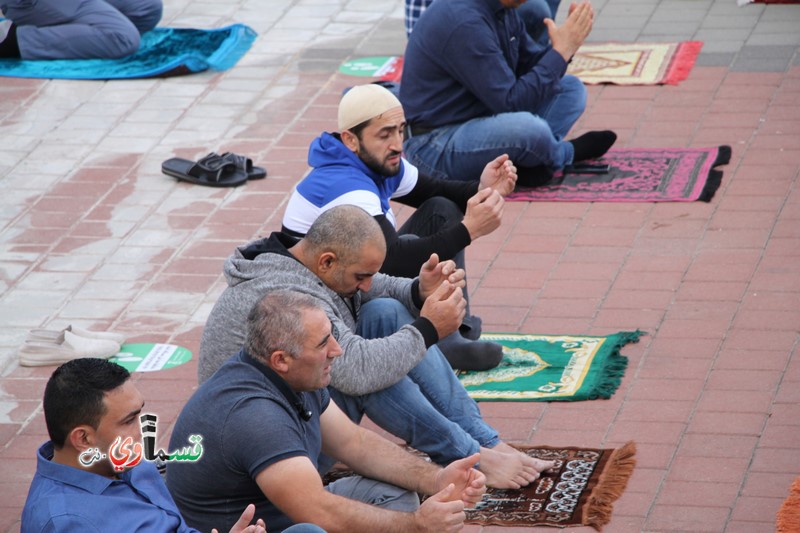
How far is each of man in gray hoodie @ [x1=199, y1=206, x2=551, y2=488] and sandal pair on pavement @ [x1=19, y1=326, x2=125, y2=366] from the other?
1.41 metres

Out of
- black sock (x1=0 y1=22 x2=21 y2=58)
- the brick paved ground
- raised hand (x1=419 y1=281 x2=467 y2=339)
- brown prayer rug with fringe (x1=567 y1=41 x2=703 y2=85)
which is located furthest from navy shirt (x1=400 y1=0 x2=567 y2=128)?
black sock (x1=0 y1=22 x2=21 y2=58)

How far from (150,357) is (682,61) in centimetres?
433

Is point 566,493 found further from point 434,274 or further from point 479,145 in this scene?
point 479,145

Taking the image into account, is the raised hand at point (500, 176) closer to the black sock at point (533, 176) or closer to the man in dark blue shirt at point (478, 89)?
the man in dark blue shirt at point (478, 89)

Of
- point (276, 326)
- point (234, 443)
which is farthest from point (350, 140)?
point (234, 443)

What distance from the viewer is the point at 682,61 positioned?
330 inches

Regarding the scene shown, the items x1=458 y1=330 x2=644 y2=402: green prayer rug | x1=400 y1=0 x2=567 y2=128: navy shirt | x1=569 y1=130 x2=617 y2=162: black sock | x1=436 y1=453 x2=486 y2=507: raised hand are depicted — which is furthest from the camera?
x1=569 y1=130 x2=617 y2=162: black sock

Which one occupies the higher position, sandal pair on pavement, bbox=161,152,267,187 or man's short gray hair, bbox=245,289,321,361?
man's short gray hair, bbox=245,289,321,361

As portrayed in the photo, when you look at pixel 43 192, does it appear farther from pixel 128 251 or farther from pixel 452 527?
pixel 452 527

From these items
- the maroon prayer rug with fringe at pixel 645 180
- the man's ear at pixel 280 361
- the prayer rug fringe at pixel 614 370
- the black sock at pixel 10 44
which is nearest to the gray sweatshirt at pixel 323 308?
the man's ear at pixel 280 361

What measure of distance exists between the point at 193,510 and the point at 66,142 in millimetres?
4706

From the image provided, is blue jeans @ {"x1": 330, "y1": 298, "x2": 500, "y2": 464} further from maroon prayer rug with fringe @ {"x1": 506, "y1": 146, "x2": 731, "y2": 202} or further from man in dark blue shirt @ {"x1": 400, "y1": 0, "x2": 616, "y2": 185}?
maroon prayer rug with fringe @ {"x1": 506, "y1": 146, "x2": 731, "y2": 202}

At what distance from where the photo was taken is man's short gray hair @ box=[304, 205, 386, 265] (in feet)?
13.7

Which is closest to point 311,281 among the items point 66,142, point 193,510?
point 193,510
